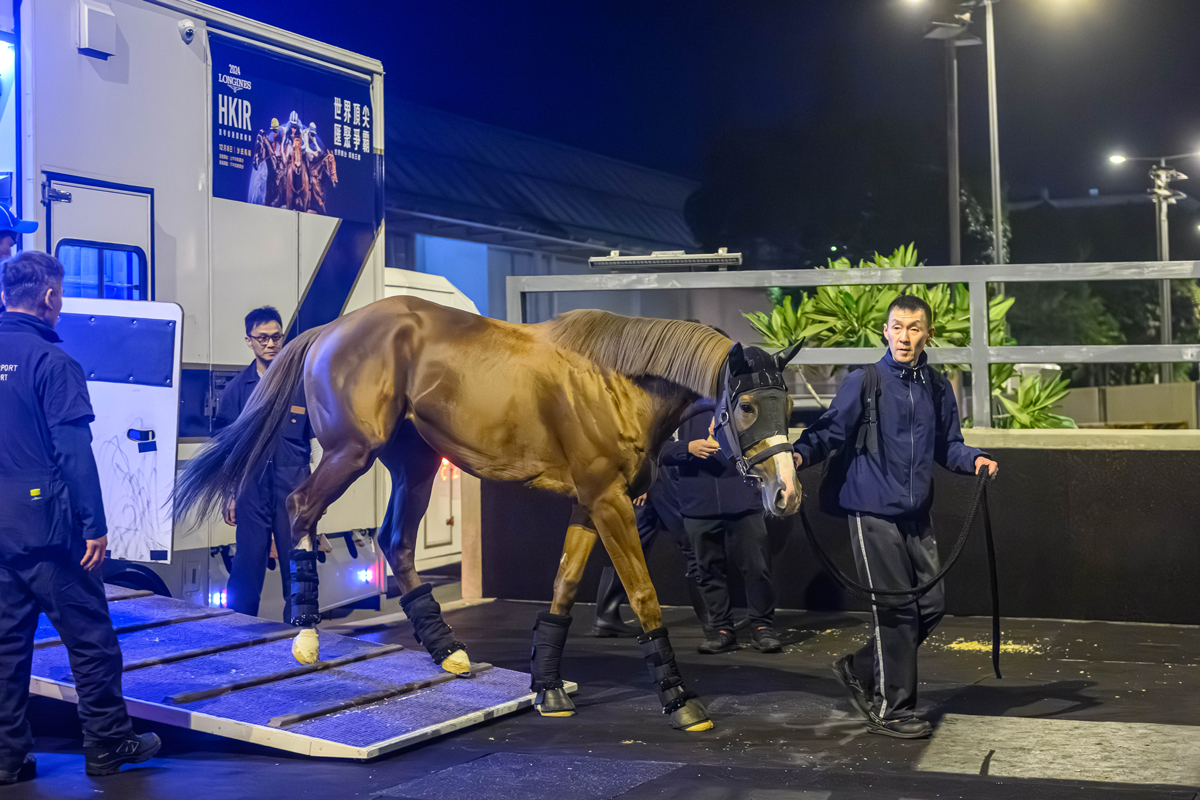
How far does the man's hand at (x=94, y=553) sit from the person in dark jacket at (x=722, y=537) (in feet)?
11.2

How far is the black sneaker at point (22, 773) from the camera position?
4.10 meters

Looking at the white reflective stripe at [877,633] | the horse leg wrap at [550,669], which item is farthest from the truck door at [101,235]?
the white reflective stripe at [877,633]

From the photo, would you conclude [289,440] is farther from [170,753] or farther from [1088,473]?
[1088,473]

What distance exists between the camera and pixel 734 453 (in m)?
4.70

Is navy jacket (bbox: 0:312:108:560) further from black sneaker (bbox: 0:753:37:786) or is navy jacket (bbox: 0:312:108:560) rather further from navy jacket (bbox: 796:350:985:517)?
navy jacket (bbox: 796:350:985:517)

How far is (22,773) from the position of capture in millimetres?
4195

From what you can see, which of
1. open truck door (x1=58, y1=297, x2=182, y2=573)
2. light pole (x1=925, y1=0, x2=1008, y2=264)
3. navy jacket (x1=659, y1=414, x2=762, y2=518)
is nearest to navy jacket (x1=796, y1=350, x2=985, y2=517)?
navy jacket (x1=659, y1=414, x2=762, y2=518)

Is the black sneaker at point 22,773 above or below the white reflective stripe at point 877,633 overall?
below

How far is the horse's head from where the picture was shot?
4.52m

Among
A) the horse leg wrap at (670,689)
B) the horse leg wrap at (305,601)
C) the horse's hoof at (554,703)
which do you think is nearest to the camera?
the horse leg wrap at (670,689)

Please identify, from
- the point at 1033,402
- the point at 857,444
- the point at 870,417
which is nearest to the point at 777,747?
the point at 857,444

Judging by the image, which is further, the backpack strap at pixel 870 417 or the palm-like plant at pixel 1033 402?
the palm-like plant at pixel 1033 402

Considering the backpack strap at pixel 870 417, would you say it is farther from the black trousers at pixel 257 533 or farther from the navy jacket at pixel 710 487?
the black trousers at pixel 257 533

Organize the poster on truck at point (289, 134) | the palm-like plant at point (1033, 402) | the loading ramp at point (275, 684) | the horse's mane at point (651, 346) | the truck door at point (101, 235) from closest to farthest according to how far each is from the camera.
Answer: the loading ramp at point (275, 684) → the horse's mane at point (651, 346) → the truck door at point (101, 235) → the poster on truck at point (289, 134) → the palm-like plant at point (1033, 402)
